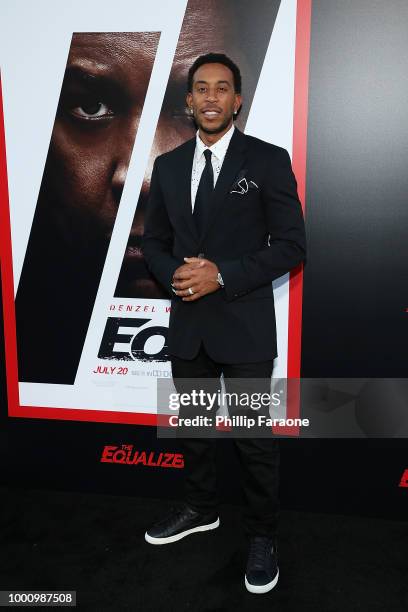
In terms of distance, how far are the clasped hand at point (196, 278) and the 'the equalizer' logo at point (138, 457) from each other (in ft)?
3.34

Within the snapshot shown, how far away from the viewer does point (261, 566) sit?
1890mm

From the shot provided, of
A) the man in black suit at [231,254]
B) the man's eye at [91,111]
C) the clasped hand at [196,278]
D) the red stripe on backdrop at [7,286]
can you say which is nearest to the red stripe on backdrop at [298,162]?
the man in black suit at [231,254]

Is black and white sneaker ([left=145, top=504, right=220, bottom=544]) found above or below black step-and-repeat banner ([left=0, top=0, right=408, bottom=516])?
below

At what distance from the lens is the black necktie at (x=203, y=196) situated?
184cm

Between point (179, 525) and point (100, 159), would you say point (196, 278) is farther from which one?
point (179, 525)

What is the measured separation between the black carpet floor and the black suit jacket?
82 cm

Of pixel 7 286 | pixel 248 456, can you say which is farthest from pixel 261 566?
pixel 7 286

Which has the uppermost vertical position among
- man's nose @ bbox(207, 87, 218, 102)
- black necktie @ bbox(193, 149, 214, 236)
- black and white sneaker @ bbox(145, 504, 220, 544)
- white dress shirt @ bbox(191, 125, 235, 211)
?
man's nose @ bbox(207, 87, 218, 102)

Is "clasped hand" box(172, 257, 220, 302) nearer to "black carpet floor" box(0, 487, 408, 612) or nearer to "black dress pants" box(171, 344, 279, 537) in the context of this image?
"black dress pants" box(171, 344, 279, 537)

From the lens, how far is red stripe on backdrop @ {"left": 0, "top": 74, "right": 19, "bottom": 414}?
2443 millimetres

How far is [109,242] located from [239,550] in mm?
1427

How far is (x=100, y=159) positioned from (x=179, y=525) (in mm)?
1623

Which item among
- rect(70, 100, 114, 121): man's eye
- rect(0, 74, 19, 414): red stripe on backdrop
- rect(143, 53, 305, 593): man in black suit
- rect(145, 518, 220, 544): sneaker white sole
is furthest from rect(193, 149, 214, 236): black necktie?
rect(145, 518, 220, 544): sneaker white sole

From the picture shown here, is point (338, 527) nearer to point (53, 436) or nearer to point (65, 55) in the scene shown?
point (53, 436)
